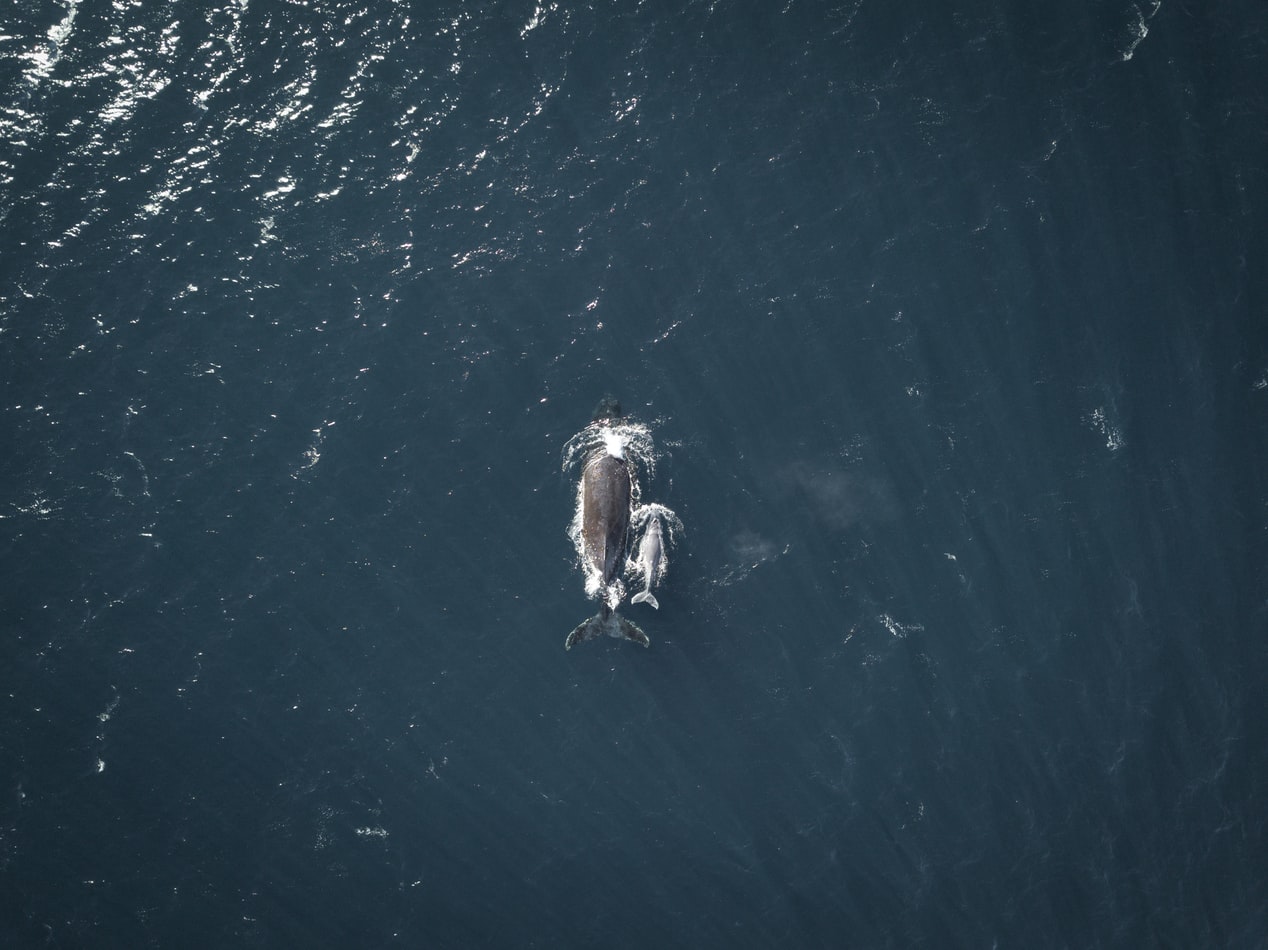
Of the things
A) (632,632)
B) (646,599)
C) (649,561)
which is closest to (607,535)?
(649,561)

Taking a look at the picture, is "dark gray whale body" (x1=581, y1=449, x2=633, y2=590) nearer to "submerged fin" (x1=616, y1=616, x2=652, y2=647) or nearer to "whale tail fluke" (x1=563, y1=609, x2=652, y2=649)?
"whale tail fluke" (x1=563, y1=609, x2=652, y2=649)

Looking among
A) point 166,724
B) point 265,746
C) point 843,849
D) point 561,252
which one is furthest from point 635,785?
point 561,252

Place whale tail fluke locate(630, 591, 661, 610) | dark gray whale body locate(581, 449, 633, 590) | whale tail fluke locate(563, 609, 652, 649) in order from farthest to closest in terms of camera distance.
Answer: dark gray whale body locate(581, 449, 633, 590) < whale tail fluke locate(630, 591, 661, 610) < whale tail fluke locate(563, 609, 652, 649)

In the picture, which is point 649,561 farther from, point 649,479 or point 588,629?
point 649,479

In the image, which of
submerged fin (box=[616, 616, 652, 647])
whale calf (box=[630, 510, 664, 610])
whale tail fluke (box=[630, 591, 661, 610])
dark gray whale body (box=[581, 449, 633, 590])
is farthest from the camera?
dark gray whale body (box=[581, 449, 633, 590])

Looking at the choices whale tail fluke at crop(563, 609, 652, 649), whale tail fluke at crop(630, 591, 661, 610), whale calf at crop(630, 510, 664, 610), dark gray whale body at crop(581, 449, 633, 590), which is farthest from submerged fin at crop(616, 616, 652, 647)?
dark gray whale body at crop(581, 449, 633, 590)

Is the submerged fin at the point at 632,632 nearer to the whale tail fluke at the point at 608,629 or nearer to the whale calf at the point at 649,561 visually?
the whale tail fluke at the point at 608,629

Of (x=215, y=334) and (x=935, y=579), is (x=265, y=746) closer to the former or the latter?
(x=215, y=334)

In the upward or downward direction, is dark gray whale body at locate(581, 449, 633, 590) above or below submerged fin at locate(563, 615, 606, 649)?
above
